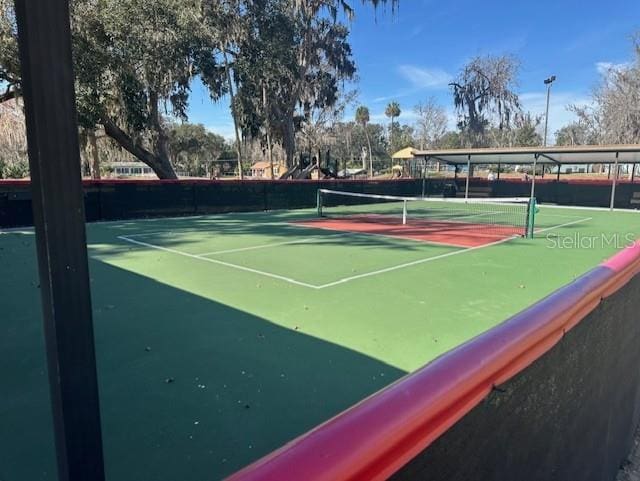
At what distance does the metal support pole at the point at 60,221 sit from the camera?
42.9 inches

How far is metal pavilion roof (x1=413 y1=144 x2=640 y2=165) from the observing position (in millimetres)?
20172

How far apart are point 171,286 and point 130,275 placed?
111cm

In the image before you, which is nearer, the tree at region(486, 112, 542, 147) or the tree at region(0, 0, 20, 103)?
the tree at region(0, 0, 20, 103)

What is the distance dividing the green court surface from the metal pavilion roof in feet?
39.2

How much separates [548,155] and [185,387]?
2429cm

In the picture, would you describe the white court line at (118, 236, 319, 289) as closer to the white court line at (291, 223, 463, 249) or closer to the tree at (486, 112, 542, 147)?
the white court line at (291, 223, 463, 249)

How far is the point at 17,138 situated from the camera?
20156mm

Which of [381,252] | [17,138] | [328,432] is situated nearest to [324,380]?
[328,432]

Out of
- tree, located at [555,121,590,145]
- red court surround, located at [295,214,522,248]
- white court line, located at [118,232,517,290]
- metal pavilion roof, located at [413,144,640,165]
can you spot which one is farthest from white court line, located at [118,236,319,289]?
tree, located at [555,121,590,145]

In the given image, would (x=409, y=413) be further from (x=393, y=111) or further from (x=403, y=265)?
(x=393, y=111)

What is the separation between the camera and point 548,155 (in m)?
23.5

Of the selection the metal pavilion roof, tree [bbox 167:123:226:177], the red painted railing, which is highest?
tree [bbox 167:123:226:177]

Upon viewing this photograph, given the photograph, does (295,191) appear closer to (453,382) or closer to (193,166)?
(453,382)

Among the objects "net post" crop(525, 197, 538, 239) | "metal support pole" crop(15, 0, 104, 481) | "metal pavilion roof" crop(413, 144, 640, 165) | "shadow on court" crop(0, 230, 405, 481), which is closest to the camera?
"metal support pole" crop(15, 0, 104, 481)
